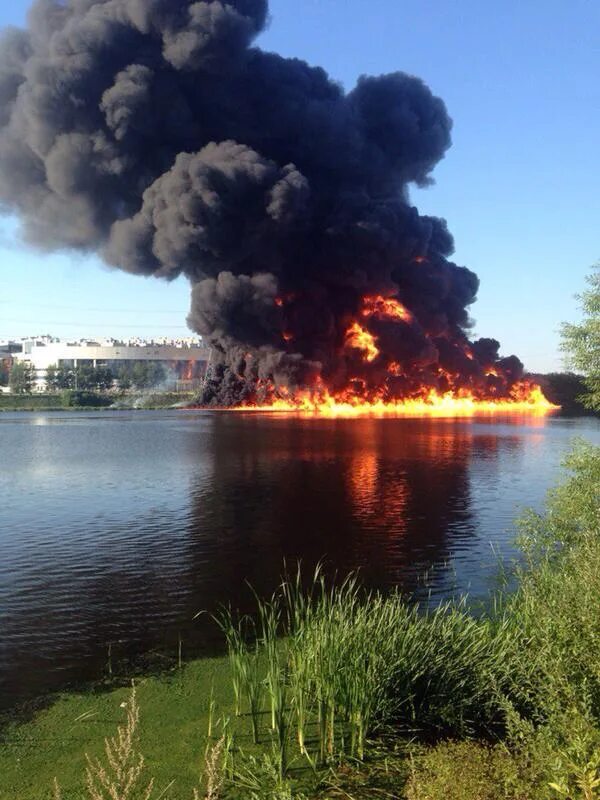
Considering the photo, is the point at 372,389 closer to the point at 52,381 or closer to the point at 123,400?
the point at 123,400

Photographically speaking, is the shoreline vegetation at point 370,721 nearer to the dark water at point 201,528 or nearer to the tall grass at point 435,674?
the tall grass at point 435,674

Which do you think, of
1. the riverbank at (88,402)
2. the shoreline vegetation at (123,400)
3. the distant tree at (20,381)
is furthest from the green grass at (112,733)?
the distant tree at (20,381)

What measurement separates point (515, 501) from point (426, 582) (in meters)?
14.1

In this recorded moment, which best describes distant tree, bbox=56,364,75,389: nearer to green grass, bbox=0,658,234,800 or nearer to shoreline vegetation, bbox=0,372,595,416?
shoreline vegetation, bbox=0,372,595,416

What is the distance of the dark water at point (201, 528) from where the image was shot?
15.2 meters

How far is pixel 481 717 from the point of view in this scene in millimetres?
9742

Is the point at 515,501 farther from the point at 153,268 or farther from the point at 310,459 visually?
the point at 153,268

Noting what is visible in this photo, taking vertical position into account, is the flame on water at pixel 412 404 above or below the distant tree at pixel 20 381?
below

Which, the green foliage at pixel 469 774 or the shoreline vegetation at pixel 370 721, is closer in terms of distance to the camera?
the green foliage at pixel 469 774

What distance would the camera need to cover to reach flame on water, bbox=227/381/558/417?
110m

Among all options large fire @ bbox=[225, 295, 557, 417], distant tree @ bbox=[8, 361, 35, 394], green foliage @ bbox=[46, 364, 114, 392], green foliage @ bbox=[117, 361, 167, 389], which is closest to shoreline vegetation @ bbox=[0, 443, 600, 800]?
large fire @ bbox=[225, 295, 557, 417]

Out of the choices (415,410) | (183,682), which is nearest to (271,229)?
(415,410)

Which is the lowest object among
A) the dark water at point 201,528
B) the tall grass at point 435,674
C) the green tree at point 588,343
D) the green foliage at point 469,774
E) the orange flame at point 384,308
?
the dark water at point 201,528

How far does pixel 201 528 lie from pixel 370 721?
1694cm
